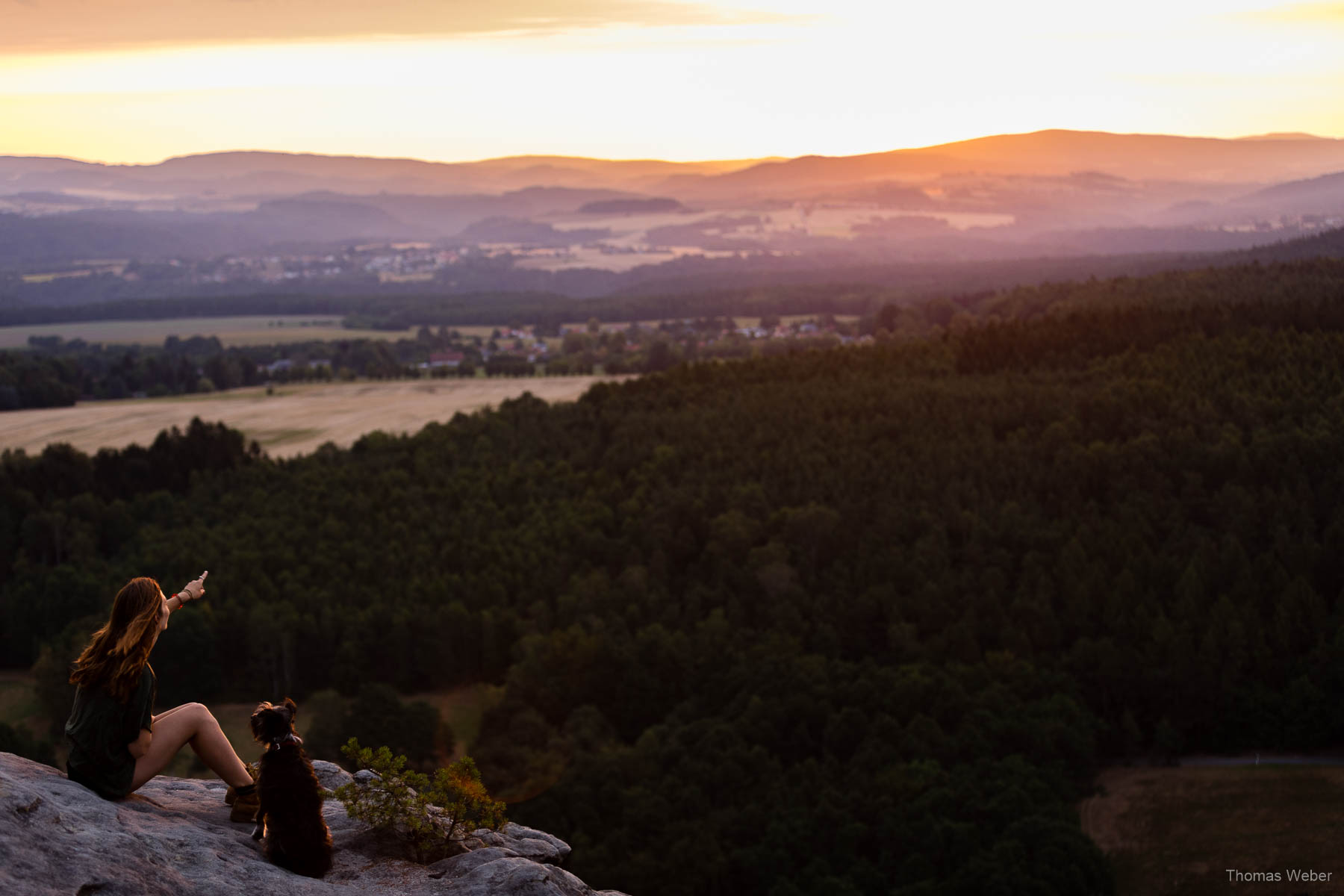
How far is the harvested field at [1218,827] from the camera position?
39250mm

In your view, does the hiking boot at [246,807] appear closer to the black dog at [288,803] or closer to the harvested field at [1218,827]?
the black dog at [288,803]

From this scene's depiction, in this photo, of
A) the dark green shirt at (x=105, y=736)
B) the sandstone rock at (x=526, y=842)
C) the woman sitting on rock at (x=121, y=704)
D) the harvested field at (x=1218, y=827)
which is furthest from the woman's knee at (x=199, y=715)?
the harvested field at (x=1218, y=827)

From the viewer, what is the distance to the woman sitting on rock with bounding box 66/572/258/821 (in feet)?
37.7

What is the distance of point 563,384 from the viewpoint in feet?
438

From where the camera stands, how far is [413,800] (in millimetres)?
13156

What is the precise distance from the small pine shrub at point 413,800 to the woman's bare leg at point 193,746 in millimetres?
1161

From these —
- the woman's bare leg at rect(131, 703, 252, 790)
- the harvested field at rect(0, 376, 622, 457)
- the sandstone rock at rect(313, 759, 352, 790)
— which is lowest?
the harvested field at rect(0, 376, 622, 457)

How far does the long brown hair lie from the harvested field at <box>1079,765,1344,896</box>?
36347 millimetres

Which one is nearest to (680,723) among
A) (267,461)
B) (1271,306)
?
(267,461)

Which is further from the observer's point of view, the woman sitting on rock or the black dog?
the black dog

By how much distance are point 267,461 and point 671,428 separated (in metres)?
33.1

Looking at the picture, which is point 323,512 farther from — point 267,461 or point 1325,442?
point 1325,442
